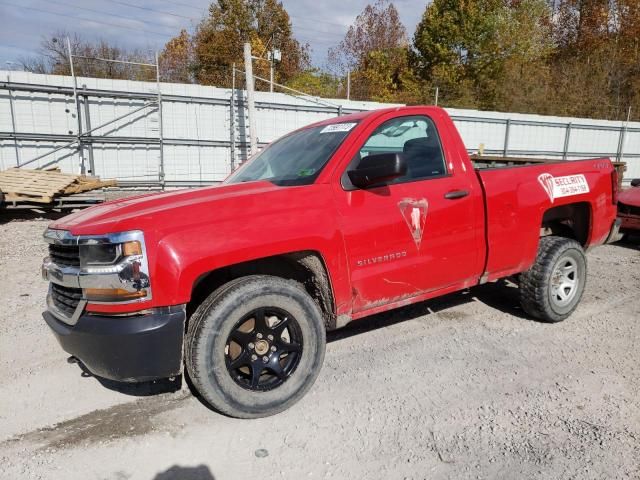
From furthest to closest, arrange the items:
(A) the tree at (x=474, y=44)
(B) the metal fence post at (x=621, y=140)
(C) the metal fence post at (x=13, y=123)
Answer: (A) the tree at (x=474, y=44)
(B) the metal fence post at (x=621, y=140)
(C) the metal fence post at (x=13, y=123)

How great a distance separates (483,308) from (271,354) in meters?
2.77

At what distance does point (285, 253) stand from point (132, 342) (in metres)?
1.01

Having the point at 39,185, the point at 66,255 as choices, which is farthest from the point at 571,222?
the point at 39,185

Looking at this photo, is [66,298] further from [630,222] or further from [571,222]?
[630,222]

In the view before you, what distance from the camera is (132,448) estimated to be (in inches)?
102

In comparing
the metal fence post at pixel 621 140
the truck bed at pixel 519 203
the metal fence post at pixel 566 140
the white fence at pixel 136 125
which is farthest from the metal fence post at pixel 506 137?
the truck bed at pixel 519 203

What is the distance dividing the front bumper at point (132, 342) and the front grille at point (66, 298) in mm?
135

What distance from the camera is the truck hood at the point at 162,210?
8.13 feet

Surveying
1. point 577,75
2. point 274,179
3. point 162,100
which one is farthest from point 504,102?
point 274,179

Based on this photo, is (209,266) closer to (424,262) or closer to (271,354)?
(271,354)

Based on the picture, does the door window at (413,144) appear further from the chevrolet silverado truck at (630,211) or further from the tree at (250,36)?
the tree at (250,36)

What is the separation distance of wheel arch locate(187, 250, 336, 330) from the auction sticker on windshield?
1047mm

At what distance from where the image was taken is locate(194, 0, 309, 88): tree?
32.4 m

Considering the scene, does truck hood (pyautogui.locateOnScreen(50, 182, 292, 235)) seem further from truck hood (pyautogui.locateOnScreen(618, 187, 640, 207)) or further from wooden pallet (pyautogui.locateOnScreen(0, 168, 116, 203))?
wooden pallet (pyautogui.locateOnScreen(0, 168, 116, 203))
